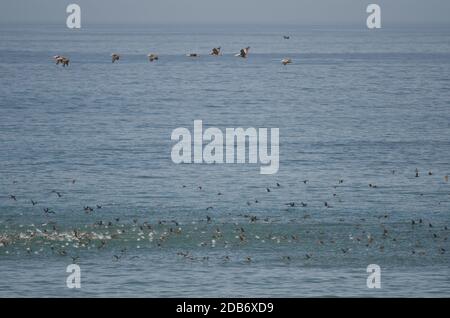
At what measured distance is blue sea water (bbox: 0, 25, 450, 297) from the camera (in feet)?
139

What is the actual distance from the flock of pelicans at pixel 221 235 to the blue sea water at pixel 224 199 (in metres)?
0.14

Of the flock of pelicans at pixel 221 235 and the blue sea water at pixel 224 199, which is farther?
the flock of pelicans at pixel 221 235

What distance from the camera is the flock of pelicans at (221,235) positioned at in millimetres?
46219

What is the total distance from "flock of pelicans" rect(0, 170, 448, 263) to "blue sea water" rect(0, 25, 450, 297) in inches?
5.5

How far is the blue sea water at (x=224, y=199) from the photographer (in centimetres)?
4222

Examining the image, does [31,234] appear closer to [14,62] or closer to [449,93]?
[449,93]

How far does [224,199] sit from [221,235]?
1191 centimetres

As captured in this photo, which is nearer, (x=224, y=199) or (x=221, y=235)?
(x=221, y=235)

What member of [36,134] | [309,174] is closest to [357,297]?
[309,174]

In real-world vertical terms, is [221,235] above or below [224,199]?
below

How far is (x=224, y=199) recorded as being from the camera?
61062 millimetres

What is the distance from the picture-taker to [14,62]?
18250 centimetres

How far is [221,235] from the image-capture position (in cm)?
4922

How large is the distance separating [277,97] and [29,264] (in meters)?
91.4
